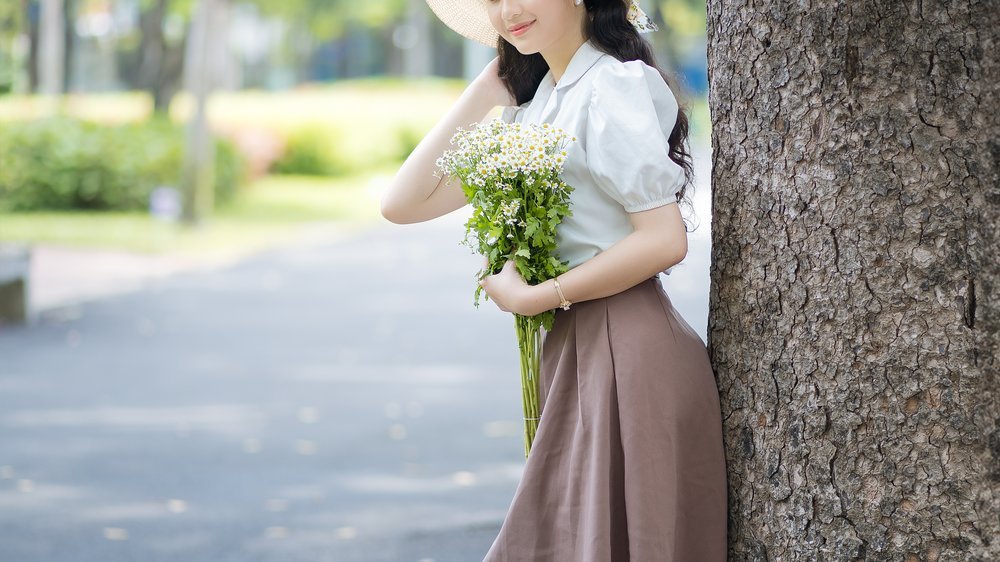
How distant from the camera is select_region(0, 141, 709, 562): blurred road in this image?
15.4ft

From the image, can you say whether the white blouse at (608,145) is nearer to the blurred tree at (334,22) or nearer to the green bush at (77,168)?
the green bush at (77,168)

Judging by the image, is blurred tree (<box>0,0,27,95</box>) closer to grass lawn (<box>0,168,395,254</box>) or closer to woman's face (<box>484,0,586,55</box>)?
grass lawn (<box>0,168,395,254</box>)

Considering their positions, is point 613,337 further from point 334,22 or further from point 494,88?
point 334,22

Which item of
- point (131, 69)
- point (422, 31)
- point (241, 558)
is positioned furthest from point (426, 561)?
point (131, 69)

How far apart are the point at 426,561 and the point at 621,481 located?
86.8 inches

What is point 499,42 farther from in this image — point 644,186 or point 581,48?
point 644,186

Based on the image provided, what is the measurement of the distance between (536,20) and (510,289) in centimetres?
55

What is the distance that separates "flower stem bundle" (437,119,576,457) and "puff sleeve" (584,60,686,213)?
0.07 metres

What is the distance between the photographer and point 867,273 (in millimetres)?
2178

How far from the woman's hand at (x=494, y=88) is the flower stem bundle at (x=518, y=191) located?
1.03ft

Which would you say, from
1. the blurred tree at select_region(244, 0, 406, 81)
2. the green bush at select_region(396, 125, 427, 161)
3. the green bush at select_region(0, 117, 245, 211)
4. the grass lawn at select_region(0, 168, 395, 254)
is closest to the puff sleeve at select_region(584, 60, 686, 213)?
the grass lawn at select_region(0, 168, 395, 254)

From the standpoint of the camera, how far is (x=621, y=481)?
2.31m

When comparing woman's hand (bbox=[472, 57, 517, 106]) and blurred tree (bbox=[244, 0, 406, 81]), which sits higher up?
blurred tree (bbox=[244, 0, 406, 81])

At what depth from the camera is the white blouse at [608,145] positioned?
2.19 meters
